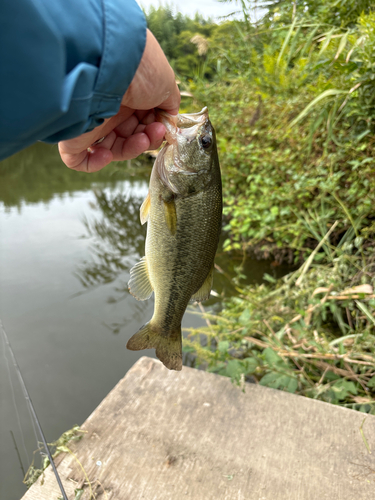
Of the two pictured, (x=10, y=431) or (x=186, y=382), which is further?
(x=10, y=431)

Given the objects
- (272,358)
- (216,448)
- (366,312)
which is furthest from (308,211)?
(216,448)

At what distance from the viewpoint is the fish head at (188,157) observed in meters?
1.30

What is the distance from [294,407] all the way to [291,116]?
4225 mm

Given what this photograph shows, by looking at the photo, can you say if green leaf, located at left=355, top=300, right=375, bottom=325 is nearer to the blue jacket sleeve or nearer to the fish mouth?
the fish mouth

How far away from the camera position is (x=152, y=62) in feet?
3.07

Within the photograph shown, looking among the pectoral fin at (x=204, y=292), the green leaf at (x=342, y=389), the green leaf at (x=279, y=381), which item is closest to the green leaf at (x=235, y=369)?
the green leaf at (x=279, y=381)

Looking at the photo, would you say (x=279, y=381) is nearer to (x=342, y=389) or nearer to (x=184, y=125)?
(x=342, y=389)

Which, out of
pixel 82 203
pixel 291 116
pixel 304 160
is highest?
pixel 291 116

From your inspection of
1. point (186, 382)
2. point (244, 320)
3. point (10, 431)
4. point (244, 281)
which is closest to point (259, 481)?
point (186, 382)

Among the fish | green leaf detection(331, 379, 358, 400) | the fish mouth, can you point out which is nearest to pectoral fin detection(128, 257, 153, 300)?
the fish

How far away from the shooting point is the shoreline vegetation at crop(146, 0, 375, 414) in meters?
2.49

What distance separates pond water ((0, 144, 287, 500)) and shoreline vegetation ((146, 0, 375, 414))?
81 cm

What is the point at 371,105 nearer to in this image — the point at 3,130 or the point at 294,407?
the point at 294,407

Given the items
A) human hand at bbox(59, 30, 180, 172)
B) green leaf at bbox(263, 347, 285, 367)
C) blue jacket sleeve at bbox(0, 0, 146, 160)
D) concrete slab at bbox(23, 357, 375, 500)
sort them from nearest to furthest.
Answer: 1. blue jacket sleeve at bbox(0, 0, 146, 160)
2. human hand at bbox(59, 30, 180, 172)
3. concrete slab at bbox(23, 357, 375, 500)
4. green leaf at bbox(263, 347, 285, 367)
